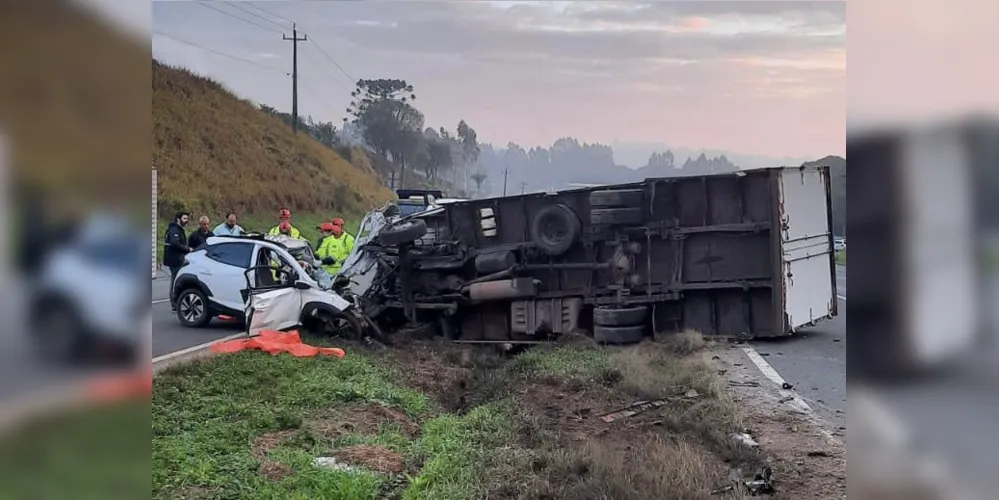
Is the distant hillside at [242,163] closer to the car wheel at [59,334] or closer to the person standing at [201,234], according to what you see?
the person standing at [201,234]

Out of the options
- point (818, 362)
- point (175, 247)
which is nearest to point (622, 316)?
point (818, 362)

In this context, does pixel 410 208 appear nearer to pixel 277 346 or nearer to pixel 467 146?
pixel 467 146

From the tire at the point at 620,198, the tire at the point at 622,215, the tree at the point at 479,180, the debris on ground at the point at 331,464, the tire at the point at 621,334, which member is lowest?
the debris on ground at the point at 331,464

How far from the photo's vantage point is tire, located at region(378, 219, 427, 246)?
7.83 m

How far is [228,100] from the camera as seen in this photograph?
7.01 meters

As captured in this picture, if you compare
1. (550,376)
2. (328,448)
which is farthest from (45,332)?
(550,376)

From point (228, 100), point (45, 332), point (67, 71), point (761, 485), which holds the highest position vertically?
point (228, 100)

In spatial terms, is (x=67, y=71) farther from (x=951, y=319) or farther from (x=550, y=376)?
(x=550, y=376)

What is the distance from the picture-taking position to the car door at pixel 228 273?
738 cm

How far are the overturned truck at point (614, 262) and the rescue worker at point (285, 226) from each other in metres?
0.69

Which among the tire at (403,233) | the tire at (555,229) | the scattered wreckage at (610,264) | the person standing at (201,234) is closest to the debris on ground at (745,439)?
the scattered wreckage at (610,264)

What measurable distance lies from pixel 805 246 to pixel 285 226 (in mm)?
5303

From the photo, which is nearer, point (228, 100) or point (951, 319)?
point (951, 319)

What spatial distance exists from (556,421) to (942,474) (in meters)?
3.59
